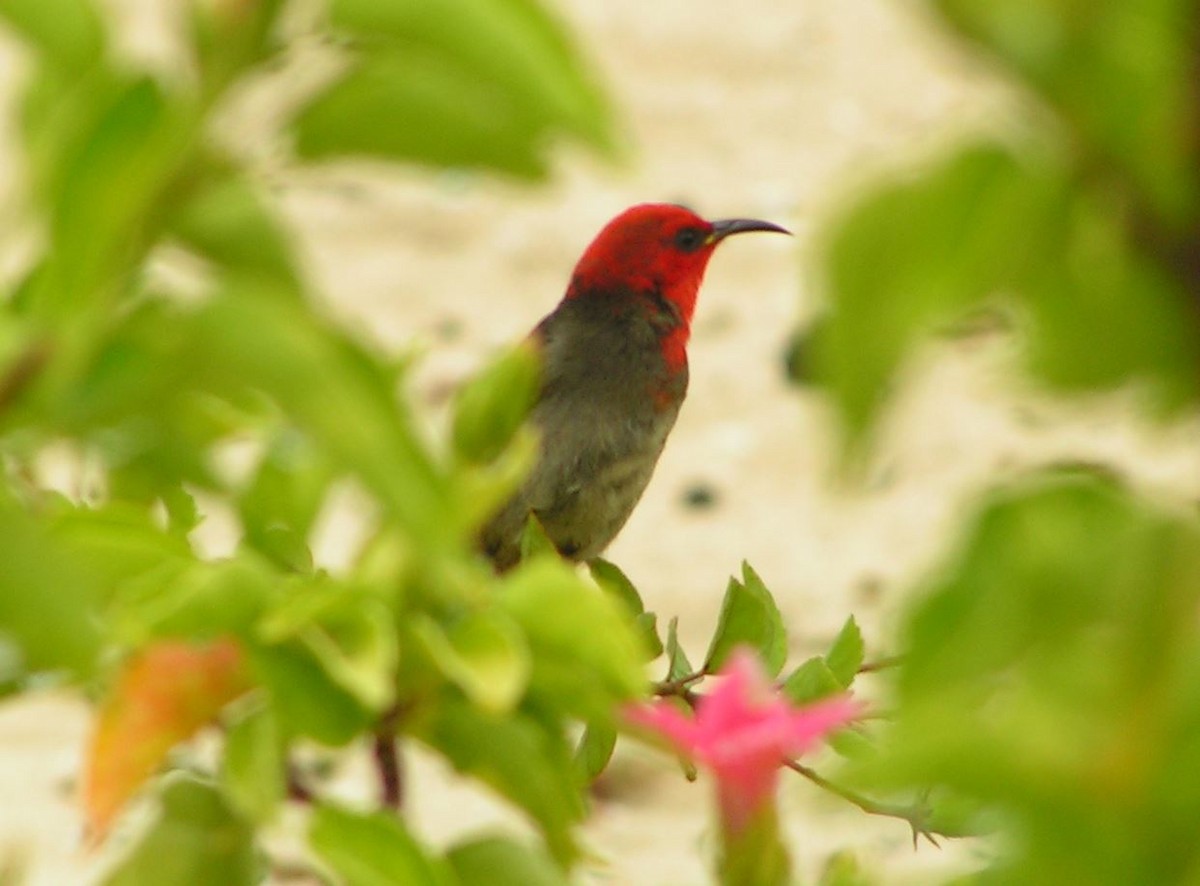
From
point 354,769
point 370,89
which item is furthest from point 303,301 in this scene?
point 354,769

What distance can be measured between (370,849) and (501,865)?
2.1 inches

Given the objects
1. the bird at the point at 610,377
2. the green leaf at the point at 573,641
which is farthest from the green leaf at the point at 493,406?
the bird at the point at 610,377

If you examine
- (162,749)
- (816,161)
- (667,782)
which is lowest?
(667,782)

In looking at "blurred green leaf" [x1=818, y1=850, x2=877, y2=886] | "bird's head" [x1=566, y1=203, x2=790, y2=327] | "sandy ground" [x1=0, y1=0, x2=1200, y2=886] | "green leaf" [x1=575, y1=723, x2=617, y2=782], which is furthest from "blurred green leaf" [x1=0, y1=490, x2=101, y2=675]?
"sandy ground" [x1=0, y1=0, x2=1200, y2=886]

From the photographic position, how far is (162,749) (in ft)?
1.99

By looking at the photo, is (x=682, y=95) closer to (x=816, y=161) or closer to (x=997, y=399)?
(x=816, y=161)

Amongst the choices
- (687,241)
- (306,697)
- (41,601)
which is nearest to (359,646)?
(306,697)

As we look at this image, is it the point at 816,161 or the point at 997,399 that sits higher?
the point at 997,399

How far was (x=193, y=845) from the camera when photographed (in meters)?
0.62

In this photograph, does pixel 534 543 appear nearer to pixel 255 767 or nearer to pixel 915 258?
pixel 255 767

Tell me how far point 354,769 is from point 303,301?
3140 mm

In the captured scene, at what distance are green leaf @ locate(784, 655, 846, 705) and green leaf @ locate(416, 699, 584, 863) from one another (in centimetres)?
35

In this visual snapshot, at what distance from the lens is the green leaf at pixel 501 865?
2.09 feet

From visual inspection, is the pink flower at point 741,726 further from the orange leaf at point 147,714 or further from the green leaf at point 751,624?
the green leaf at point 751,624
